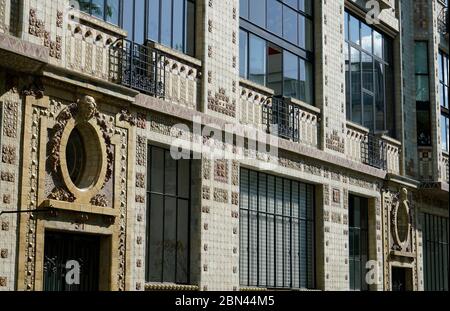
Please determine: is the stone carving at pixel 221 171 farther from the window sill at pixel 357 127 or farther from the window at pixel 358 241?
the window at pixel 358 241

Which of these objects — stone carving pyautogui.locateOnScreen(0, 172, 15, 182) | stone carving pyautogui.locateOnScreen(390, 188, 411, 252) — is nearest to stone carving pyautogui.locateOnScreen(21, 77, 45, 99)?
stone carving pyautogui.locateOnScreen(0, 172, 15, 182)

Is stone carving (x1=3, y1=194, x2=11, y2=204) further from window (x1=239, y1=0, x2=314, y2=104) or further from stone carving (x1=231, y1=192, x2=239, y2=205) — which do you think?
window (x1=239, y1=0, x2=314, y2=104)

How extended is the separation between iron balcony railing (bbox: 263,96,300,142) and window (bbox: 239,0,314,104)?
44 centimetres

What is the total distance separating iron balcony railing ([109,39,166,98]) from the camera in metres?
16.9

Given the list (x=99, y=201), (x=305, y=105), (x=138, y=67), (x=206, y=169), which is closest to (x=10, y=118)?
(x=99, y=201)

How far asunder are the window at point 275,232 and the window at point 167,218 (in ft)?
7.55

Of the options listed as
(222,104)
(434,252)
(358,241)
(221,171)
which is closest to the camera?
(221,171)

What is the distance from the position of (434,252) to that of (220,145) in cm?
1396

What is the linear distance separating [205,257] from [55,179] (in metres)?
4.60

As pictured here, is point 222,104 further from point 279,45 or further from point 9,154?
point 9,154

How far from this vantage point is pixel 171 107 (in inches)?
707

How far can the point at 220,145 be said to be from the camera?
19.5m

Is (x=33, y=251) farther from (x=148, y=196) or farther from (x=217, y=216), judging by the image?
(x=217, y=216)

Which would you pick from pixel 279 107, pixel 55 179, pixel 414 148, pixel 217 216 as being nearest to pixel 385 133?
pixel 414 148
